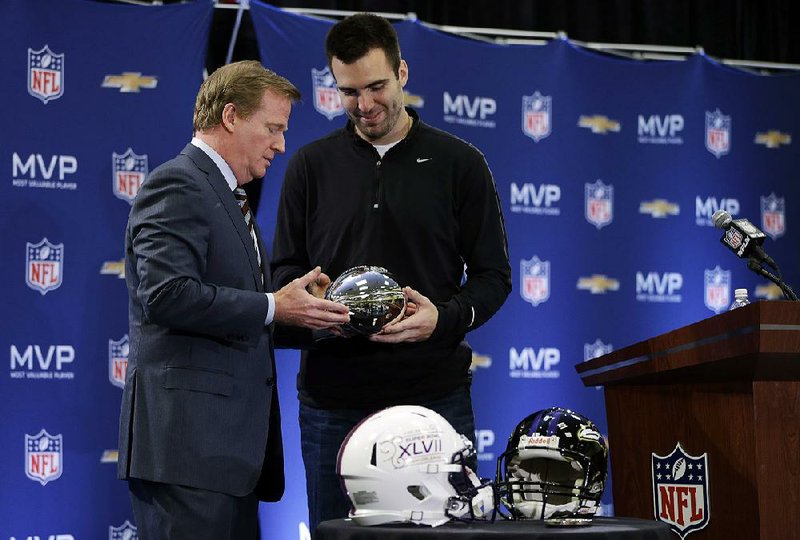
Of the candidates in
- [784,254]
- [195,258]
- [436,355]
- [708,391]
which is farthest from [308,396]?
[784,254]

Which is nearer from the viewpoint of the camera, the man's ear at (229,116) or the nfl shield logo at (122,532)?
the man's ear at (229,116)

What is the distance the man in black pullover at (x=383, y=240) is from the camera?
10.3 feet

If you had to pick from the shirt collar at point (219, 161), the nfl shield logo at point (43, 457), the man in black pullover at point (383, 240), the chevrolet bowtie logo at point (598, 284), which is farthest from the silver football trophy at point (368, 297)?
the chevrolet bowtie logo at point (598, 284)

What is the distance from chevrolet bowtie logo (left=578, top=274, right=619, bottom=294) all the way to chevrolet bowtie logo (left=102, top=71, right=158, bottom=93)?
2761 mm

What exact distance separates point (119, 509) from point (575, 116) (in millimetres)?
3499

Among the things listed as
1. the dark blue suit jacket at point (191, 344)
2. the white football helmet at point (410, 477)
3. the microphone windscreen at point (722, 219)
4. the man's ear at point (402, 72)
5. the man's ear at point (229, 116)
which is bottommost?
the white football helmet at point (410, 477)

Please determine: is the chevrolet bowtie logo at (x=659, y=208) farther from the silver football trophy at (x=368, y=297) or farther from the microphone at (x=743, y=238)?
the silver football trophy at (x=368, y=297)

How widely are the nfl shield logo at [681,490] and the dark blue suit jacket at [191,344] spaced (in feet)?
3.68

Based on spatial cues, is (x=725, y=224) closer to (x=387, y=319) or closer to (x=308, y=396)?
(x=387, y=319)

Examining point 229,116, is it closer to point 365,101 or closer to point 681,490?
point 365,101

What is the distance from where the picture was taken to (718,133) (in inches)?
266

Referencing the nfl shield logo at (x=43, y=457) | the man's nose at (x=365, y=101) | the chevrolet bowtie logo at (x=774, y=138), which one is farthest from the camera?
the chevrolet bowtie logo at (x=774, y=138)

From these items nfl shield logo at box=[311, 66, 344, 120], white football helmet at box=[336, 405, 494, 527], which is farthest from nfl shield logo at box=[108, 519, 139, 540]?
white football helmet at box=[336, 405, 494, 527]

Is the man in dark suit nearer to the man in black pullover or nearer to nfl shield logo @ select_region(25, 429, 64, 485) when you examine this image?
the man in black pullover
